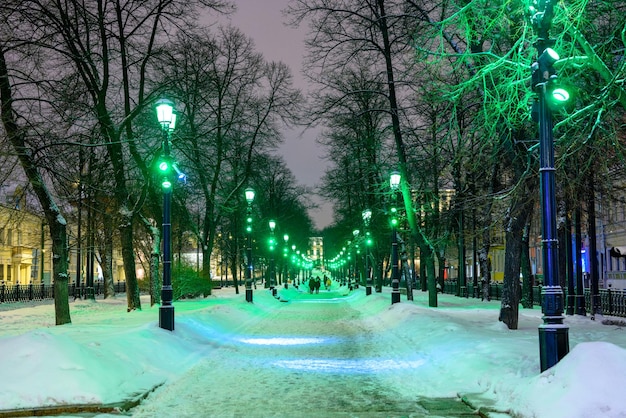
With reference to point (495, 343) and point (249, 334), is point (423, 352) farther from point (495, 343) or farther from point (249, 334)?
point (249, 334)

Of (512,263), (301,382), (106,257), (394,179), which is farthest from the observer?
(106,257)

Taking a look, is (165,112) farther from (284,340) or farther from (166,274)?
(284,340)

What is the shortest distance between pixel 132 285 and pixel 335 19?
12.9 meters

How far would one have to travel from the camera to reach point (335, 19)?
2372 centimetres

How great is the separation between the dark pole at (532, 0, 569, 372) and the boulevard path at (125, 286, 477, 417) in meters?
1.41

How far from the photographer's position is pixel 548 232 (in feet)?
30.1

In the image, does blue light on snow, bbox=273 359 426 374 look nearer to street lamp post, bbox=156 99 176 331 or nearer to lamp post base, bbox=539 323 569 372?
street lamp post, bbox=156 99 176 331

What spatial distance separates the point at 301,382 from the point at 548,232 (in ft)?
15.3

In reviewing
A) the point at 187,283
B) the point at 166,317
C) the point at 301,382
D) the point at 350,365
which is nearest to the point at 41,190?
the point at 166,317

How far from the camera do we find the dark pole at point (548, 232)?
357 inches

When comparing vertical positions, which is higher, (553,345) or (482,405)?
(553,345)

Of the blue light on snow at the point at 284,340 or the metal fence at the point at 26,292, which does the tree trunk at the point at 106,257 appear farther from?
the blue light on snow at the point at 284,340

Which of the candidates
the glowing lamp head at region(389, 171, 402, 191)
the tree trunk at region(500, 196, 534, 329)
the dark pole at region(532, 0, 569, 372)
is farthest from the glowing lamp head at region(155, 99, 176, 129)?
the glowing lamp head at region(389, 171, 402, 191)

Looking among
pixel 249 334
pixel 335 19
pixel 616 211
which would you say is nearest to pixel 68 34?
pixel 335 19
